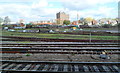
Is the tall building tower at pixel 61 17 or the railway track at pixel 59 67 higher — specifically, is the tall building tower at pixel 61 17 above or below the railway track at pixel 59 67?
above

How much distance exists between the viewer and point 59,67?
5184mm

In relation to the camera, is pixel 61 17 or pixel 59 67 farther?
pixel 61 17

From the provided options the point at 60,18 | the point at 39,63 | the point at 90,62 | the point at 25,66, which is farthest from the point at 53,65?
the point at 60,18

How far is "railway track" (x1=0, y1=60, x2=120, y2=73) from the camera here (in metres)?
4.84

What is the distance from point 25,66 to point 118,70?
13.5 ft

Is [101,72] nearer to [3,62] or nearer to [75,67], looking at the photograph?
[75,67]

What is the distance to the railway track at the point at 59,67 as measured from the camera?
15.9 feet

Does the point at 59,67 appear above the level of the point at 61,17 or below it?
below

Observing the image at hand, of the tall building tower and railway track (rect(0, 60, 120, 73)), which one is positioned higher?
the tall building tower

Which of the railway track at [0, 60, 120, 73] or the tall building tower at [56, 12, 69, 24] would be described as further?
the tall building tower at [56, 12, 69, 24]

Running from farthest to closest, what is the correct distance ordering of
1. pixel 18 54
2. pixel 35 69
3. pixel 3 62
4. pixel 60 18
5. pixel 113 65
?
pixel 60 18, pixel 18 54, pixel 3 62, pixel 113 65, pixel 35 69

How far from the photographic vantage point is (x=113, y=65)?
17.7 feet

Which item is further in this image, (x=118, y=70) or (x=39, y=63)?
(x=39, y=63)

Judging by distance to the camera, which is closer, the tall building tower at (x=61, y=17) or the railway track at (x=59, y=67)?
the railway track at (x=59, y=67)
